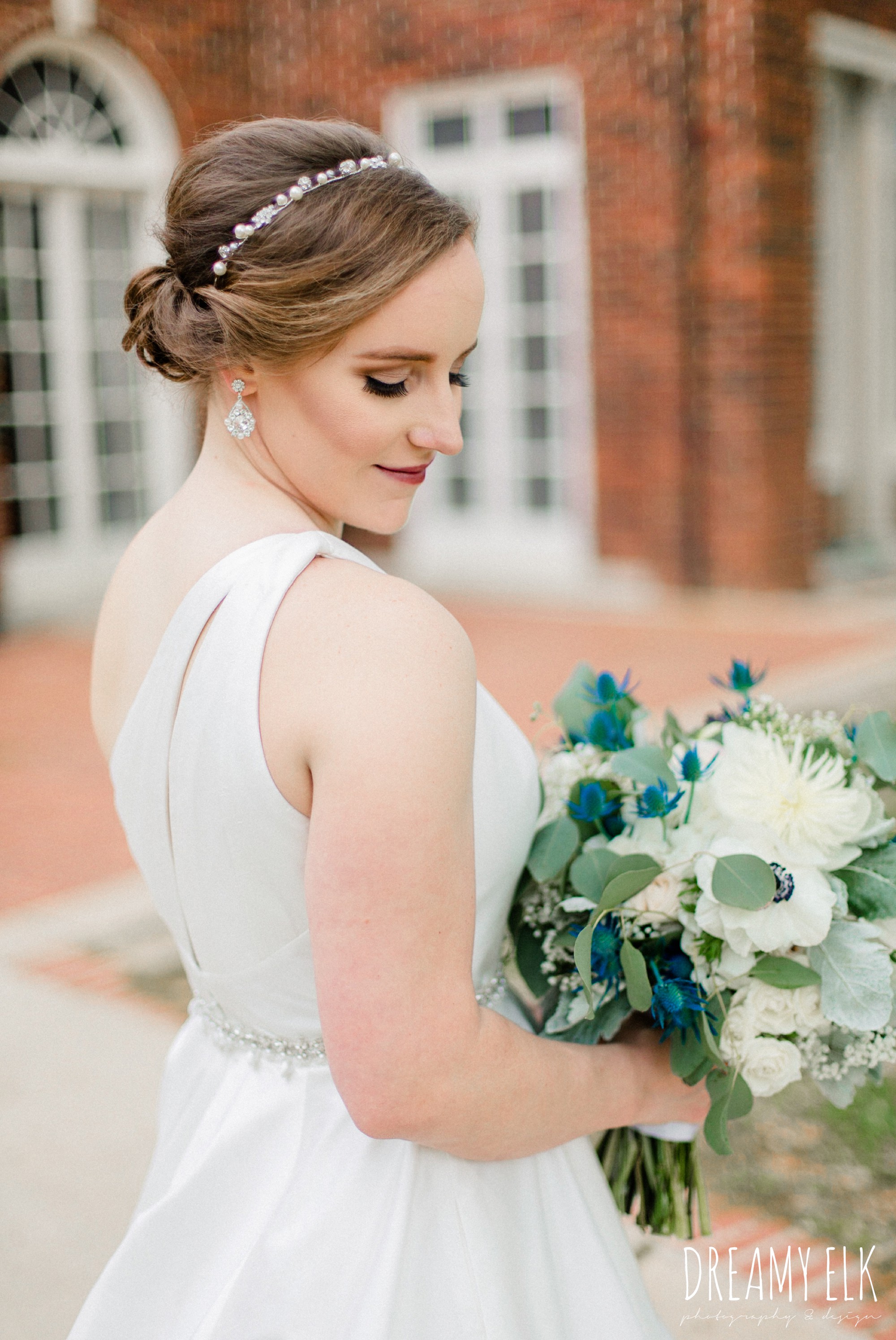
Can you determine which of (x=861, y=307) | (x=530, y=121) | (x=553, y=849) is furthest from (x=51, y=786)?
(x=861, y=307)

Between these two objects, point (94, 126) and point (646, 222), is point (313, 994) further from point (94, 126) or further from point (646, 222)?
point (94, 126)

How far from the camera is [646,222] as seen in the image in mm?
9305

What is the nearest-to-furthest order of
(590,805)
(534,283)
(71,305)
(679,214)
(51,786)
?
(590,805) < (51,786) < (679,214) < (71,305) < (534,283)

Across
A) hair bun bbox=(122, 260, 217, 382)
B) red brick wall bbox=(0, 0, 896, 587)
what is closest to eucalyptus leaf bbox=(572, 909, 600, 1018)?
hair bun bbox=(122, 260, 217, 382)

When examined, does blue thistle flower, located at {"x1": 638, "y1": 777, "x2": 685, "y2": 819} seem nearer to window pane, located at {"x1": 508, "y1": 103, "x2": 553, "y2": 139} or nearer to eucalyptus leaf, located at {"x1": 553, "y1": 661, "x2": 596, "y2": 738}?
eucalyptus leaf, located at {"x1": 553, "y1": 661, "x2": 596, "y2": 738}

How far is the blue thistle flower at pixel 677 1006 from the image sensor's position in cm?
138

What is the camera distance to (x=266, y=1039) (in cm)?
142

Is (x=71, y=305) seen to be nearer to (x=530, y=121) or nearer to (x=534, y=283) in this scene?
(x=534, y=283)

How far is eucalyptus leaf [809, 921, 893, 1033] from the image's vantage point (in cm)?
137

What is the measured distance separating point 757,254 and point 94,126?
16.2 ft

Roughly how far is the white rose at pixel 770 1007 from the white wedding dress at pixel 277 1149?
0.83 feet

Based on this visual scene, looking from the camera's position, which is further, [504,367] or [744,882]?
[504,367]

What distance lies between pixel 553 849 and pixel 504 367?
944cm

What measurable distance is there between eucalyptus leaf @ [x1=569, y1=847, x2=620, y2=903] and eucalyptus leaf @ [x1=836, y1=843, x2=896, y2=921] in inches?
10.1
